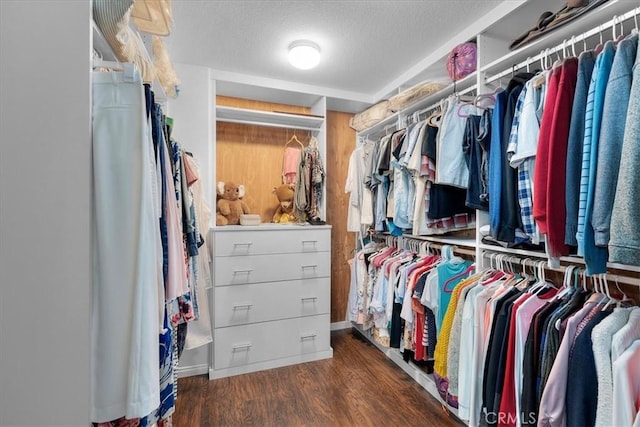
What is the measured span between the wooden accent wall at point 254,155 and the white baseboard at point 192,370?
129 centimetres

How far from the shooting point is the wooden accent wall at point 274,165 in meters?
2.75

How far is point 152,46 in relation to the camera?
1.53 metres

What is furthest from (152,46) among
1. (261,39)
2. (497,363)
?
(497,363)

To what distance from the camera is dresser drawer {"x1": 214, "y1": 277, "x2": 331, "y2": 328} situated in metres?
2.20

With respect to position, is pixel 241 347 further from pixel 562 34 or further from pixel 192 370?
pixel 562 34

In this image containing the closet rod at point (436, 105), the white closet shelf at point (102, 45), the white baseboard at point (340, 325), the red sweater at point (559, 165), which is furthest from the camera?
the white baseboard at point (340, 325)

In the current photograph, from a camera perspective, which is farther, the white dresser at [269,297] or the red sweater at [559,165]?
the white dresser at [269,297]

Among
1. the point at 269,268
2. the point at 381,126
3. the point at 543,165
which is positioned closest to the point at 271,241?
the point at 269,268

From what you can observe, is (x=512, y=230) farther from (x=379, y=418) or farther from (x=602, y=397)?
(x=379, y=418)

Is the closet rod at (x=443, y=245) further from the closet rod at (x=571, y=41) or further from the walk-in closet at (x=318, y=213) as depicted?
the closet rod at (x=571, y=41)

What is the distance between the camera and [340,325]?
3061 mm

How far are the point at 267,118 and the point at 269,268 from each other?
131cm

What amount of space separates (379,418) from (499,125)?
65.8 inches

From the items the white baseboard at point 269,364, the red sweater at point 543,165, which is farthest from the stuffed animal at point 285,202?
the red sweater at point 543,165
